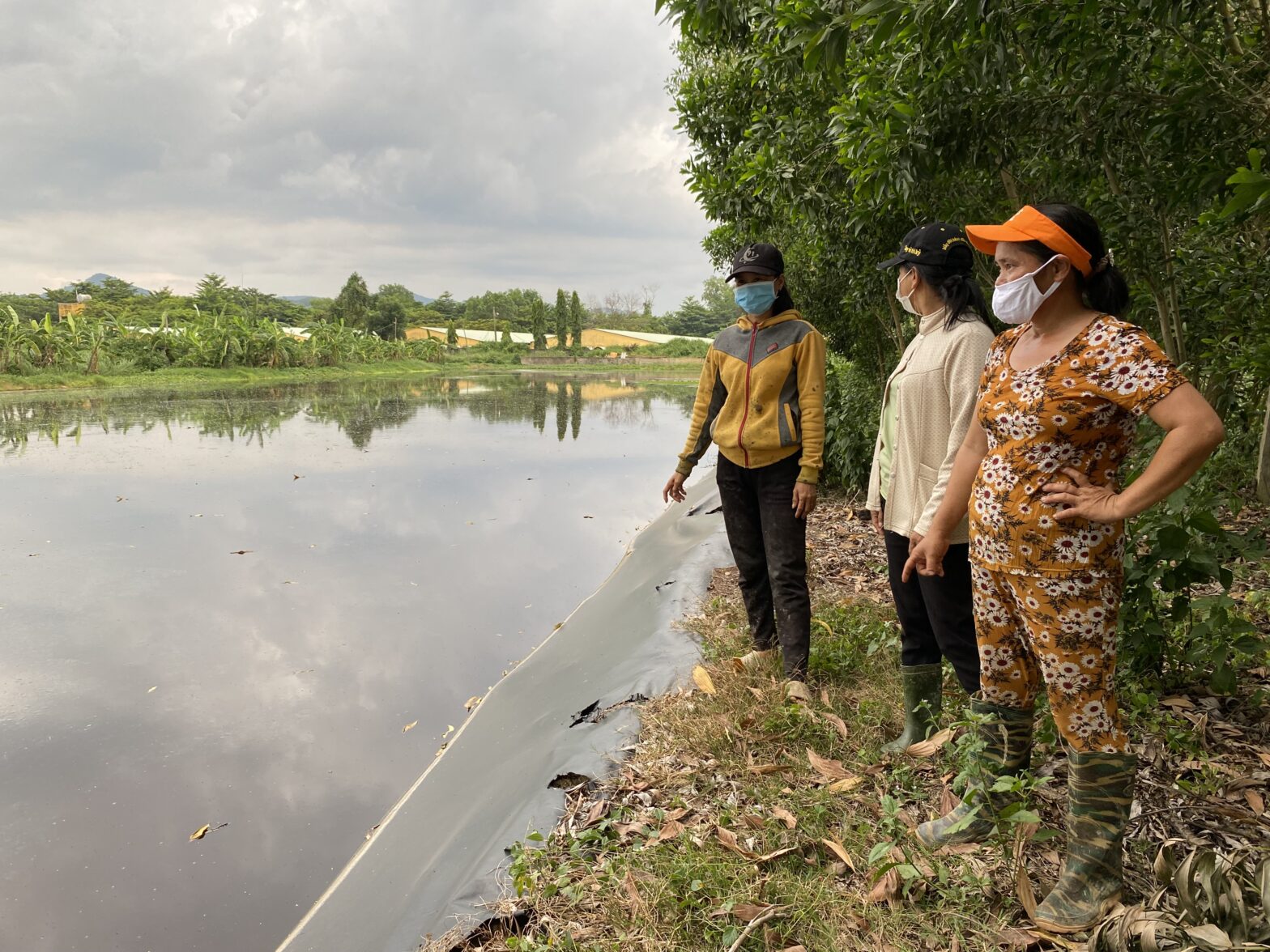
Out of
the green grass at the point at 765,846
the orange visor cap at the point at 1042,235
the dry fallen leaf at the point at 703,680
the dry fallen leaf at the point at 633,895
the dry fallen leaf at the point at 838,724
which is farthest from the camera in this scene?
the dry fallen leaf at the point at 703,680

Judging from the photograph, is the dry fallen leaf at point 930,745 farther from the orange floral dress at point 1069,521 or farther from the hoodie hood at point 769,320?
the hoodie hood at point 769,320

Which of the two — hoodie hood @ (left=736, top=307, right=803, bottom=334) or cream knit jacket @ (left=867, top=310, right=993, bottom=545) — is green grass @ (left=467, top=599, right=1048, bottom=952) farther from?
hoodie hood @ (left=736, top=307, right=803, bottom=334)

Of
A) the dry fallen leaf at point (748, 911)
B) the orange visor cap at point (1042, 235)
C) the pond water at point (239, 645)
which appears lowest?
the pond water at point (239, 645)

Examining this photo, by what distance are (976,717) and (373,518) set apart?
24.4 ft

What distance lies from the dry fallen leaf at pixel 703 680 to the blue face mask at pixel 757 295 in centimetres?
172

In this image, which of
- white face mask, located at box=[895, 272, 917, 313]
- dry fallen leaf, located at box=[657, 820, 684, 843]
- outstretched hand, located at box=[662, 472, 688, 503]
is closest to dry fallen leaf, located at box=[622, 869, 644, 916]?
dry fallen leaf, located at box=[657, 820, 684, 843]

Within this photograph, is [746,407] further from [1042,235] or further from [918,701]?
[1042,235]

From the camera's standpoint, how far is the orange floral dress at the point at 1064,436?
63.9 inches

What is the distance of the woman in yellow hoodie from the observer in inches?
130

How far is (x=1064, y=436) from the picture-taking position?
5.70 ft

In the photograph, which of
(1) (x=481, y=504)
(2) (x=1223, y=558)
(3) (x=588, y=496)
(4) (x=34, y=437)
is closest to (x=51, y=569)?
(1) (x=481, y=504)

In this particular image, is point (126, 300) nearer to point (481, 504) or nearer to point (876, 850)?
point (481, 504)

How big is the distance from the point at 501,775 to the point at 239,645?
2758mm

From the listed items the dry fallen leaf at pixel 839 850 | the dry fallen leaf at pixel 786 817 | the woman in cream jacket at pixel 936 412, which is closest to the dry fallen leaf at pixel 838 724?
the woman in cream jacket at pixel 936 412
